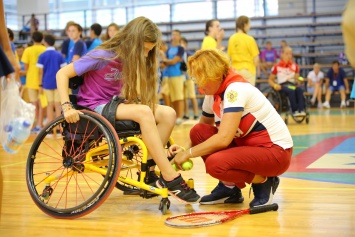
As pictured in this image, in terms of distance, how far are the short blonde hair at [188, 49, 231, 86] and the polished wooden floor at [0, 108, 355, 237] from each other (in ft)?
2.20

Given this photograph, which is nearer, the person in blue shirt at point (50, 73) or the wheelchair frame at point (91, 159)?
the wheelchair frame at point (91, 159)

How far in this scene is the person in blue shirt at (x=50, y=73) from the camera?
802cm

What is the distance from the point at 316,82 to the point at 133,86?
10.9m

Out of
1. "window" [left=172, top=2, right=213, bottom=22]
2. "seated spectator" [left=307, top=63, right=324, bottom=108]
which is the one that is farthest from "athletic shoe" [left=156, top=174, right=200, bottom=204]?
"window" [left=172, top=2, right=213, bottom=22]

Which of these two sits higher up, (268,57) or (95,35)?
(95,35)

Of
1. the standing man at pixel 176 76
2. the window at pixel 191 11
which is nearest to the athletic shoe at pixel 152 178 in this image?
A: the standing man at pixel 176 76

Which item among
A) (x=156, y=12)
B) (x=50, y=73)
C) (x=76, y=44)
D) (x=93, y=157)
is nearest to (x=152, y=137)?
(x=93, y=157)

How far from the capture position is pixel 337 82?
13.4 m

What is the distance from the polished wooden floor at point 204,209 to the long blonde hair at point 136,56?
0.58 metres

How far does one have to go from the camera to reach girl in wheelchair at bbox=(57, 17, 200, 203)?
3051 millimetres

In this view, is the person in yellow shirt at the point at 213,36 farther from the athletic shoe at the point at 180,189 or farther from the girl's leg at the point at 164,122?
the athletic shoe at the point at 180,189

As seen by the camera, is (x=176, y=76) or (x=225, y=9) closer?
(x=176, y=76)

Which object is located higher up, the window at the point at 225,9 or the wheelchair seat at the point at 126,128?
the window at the point at 225,9

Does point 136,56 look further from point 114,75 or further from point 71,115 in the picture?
point 71,115
